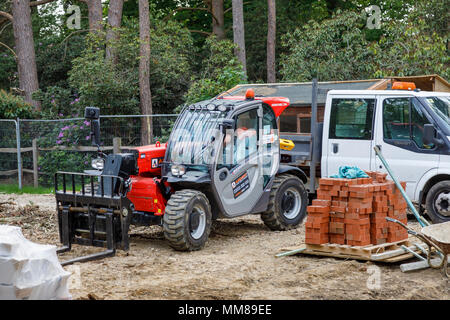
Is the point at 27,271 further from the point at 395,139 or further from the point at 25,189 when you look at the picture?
the point at 25,189

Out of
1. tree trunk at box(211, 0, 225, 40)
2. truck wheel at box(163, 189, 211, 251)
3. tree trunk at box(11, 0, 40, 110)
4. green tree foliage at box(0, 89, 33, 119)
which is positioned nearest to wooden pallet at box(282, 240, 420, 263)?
truck wheel at box(163, 189, 211, 251)

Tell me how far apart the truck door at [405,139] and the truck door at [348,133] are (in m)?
0.17

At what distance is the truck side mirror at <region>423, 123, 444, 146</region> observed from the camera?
9844 millimetres

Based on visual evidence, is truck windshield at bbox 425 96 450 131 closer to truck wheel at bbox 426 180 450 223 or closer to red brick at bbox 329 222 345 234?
truck wheel at bbox 426 180 450 223

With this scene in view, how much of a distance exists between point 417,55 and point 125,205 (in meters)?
11.5

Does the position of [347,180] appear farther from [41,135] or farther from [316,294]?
[41,135]

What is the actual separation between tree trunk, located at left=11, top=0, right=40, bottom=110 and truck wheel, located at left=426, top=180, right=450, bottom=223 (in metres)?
15.4

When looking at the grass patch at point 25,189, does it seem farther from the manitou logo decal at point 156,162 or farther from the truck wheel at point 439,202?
the truck wheel at point 439,202

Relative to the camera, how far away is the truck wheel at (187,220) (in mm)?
8273

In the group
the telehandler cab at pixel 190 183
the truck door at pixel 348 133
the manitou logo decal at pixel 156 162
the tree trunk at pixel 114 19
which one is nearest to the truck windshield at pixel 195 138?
the telehandler cab at pixel 190 183

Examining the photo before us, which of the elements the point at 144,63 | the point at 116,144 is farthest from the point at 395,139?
the point at 144,63

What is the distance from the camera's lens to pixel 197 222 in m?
8.65

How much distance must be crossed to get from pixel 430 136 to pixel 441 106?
0.84 meters
